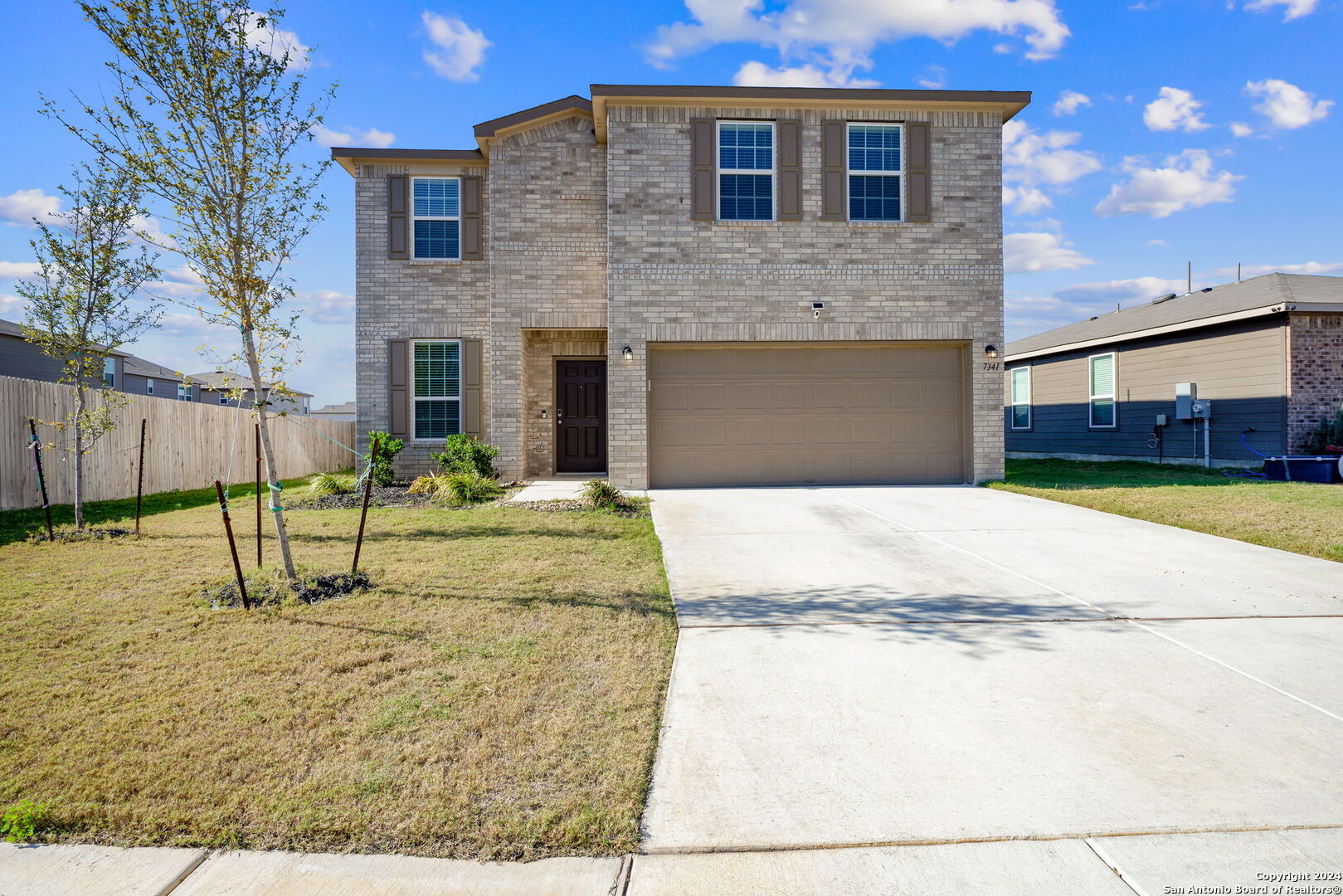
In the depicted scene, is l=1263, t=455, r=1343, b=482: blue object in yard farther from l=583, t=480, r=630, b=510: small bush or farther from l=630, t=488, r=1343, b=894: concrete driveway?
l=583, t=480, r=630, b=510: small bush

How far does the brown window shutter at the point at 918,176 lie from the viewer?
461 inches

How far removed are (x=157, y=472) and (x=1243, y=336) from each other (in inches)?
791

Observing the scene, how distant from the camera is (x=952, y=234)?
38.5 feet

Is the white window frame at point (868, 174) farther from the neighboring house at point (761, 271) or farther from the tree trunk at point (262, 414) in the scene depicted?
the tree trunk at point (262, 414)

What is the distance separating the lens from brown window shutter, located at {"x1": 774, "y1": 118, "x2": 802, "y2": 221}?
457 inches

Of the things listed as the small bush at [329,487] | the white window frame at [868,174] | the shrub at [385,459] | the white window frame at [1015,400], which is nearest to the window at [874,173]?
the white window frame at [868,174]

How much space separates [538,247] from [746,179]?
3.61 meters

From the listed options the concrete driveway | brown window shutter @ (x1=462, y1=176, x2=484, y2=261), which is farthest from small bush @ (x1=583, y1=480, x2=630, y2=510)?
brown window shutter @ (x1=462, y1=176, x2=484, y2=261)

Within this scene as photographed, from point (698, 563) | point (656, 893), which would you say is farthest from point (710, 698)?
point (698, 563)

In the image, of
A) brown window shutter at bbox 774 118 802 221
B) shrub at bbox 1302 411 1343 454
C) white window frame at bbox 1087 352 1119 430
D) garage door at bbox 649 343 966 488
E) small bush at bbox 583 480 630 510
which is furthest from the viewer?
white window frame at bbox 1087 352 1119 430

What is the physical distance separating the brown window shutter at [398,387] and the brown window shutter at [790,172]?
6898 mm

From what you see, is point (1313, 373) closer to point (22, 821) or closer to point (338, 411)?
point (22, 821)

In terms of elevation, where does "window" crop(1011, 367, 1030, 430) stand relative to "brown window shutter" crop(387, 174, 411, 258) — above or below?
below

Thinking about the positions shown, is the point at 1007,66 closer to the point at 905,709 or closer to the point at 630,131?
the point at 630,131
